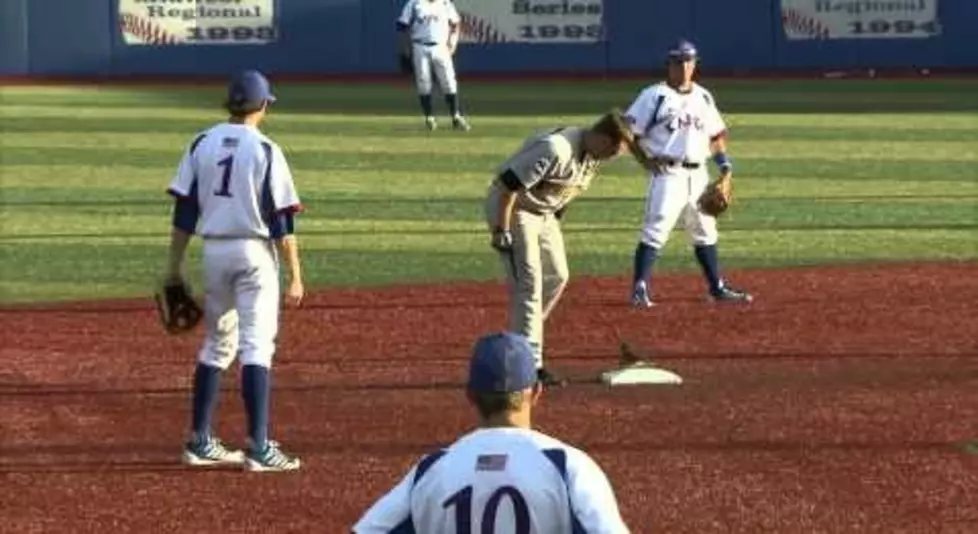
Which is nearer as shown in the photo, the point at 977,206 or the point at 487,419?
the point at 487,419

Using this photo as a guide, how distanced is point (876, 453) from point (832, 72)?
1128 inches

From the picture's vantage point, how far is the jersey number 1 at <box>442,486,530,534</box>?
4.79 meters

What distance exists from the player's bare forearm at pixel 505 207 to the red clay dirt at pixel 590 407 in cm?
96

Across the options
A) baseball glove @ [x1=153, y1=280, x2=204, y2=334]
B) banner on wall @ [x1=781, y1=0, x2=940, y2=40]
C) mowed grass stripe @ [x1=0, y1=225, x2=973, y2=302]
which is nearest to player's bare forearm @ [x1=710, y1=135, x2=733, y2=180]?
mowed grass stripe @ [x1=0, y1=225, x2=973, y2=302]

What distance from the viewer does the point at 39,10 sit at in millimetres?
37562

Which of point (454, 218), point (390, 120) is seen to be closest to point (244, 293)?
point (454, 218)

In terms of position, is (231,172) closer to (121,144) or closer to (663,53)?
(121,144)

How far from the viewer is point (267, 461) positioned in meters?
9.63

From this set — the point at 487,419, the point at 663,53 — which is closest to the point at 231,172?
the point at 487,419

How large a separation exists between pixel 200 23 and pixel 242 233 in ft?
95.5

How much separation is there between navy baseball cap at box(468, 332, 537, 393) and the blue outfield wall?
108 ft

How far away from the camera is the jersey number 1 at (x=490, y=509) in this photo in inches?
189

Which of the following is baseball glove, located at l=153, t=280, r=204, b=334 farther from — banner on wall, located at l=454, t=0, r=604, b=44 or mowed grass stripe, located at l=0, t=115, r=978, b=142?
banner on wall, located at l=454, t=0, r=604, b=44

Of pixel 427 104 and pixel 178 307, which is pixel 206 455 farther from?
pixel 427 104
